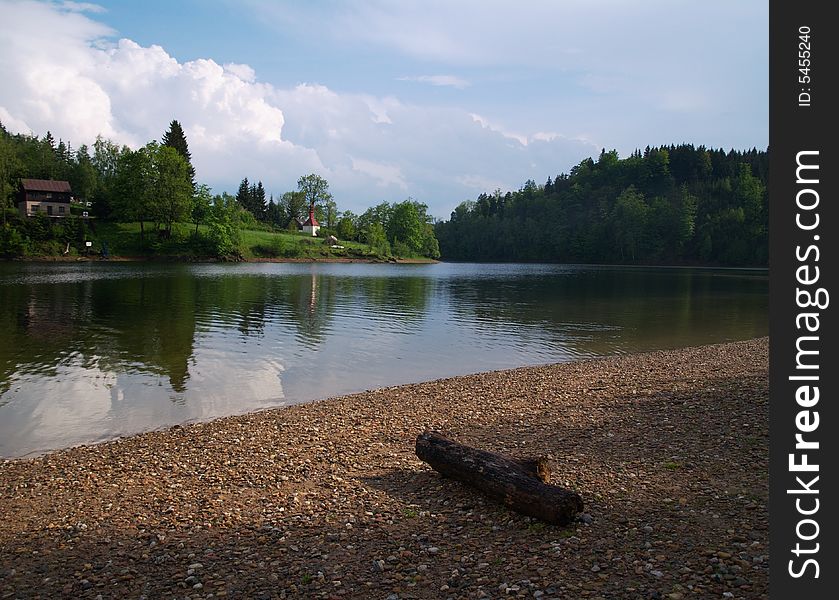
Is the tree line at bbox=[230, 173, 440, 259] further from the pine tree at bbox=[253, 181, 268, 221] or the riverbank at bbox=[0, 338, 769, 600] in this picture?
the riverbank at bbox=[0, 338, 769, 600]

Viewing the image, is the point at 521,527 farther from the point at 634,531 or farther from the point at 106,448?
the point at 106,448

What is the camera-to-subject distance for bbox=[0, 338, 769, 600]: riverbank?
6.43m

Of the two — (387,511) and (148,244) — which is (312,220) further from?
(387,511)

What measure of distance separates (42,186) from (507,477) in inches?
5318

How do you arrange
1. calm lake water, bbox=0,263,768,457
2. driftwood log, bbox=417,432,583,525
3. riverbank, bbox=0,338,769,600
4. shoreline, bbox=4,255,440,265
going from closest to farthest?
riverbank, bbox=0,338,769,600 < driftwood log, bbox=417,432,583,525 < calm lake water, bbox=0,263,768,457 < shoreline, bbox=4,255,440,265

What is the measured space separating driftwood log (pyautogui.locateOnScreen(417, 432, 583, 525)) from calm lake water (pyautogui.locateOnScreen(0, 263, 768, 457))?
9169mm

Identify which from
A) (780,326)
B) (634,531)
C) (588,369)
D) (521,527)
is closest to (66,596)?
(521,527)

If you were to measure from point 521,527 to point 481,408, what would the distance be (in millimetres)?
8078

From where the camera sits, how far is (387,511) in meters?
8.52

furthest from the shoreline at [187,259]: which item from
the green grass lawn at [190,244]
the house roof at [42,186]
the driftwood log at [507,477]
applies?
the driftwood log at [507,477]

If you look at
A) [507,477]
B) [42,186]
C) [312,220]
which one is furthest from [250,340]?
[312,220]

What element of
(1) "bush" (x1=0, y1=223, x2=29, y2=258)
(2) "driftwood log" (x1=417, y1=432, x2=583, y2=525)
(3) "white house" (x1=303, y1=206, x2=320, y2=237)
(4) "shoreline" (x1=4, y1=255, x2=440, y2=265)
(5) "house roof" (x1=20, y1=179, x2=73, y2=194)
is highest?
(5) "house roof" (x1=20, y1=179, x2=73, y2=194)

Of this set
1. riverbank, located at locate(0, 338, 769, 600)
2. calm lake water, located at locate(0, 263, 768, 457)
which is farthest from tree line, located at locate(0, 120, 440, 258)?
riverbank, located at locate(0, 338, 769, 600)

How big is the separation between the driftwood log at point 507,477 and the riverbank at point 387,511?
22cm
